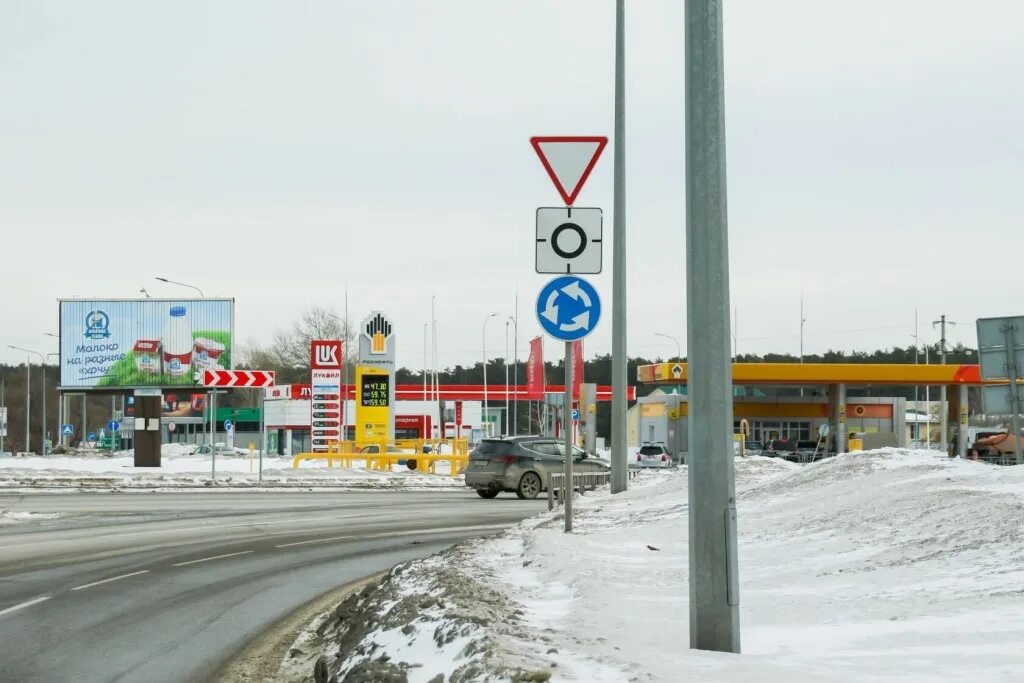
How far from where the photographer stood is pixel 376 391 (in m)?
51.8

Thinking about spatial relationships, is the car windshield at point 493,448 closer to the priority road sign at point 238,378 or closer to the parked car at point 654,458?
the priority road sign at point 238,378

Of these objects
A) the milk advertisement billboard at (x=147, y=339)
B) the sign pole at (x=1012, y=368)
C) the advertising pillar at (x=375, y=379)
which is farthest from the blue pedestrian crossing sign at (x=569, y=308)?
the milk advertisement billboard at (x=147, y=339)

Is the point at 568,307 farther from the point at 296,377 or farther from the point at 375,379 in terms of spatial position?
the point at 296,377

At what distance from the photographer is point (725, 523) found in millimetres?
6289

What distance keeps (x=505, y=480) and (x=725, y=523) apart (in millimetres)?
24138

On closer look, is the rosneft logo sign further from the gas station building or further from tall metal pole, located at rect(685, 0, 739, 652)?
tall metal pole, located at rect(685, 0, 739, 652)

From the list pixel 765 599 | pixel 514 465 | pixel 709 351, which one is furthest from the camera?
pixel 514 465

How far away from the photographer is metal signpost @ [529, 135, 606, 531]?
41.0ft

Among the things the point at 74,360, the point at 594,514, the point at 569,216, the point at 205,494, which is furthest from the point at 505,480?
the point at 74,360

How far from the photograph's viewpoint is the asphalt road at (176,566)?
29.4 feet

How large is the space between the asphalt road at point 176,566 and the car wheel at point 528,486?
145cm

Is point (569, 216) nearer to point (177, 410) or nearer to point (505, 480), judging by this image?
point (505, 480)

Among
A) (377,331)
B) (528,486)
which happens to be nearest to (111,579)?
(528,486)

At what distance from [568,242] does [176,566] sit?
20.6 feet
